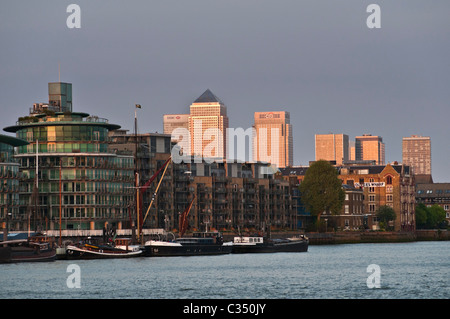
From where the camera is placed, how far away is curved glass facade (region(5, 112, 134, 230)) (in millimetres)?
181375

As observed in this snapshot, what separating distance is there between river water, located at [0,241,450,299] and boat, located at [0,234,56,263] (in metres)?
2.17

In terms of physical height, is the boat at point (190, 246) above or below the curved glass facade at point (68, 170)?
below

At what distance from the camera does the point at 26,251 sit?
13775 centimetres

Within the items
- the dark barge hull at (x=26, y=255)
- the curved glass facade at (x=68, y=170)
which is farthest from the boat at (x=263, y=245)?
the dark barge hull at (x=26, y=255)

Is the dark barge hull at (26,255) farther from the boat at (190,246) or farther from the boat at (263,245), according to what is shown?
the boat at (263,245)

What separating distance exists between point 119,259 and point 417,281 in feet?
181

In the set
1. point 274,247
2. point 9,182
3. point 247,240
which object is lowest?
point 274,247

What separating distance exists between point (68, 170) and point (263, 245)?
35.5 metres

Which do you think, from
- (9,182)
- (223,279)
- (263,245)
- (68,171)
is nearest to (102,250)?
(9,182)

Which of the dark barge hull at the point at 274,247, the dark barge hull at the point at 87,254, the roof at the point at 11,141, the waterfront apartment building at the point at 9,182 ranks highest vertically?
the roof at the point at 11,141

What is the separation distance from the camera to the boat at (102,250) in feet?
484

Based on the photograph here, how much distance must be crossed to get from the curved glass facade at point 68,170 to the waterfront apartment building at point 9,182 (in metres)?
7.44

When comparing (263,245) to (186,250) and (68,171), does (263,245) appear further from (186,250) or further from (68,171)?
(68,171)
